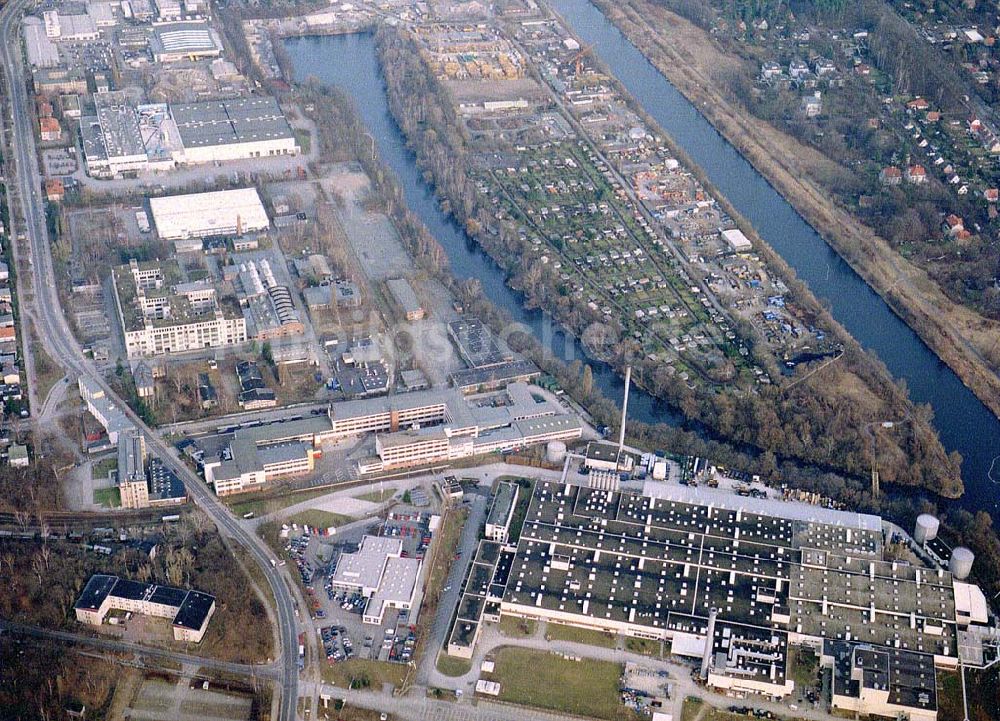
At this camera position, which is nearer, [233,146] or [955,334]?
[955,334]

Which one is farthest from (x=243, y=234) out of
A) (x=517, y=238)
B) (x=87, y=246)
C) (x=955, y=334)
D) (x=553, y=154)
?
(x=955, y=334)

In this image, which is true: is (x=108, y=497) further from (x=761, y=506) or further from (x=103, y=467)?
(x=761, y=506)

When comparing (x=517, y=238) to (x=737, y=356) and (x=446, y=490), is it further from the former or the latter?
(x=446, y=490)

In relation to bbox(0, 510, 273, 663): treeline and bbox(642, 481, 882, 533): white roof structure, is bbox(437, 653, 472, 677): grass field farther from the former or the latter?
bbox(642, 481, 882, 533): white roof structure

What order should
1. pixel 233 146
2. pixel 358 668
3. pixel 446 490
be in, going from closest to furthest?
pixel 358 668 < pixel 446 490 < pixel 233 146

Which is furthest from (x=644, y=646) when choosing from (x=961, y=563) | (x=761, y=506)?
(x=961, y=563)

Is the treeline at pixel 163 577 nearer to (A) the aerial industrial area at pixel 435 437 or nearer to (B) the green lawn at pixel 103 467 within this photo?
(A) the aerial industrial area at pixel 435 437

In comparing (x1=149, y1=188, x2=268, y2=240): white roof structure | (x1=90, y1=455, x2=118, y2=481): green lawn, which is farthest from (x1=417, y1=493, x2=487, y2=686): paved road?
(x1=149, y1=188, x2=268, y2=240): white roof structure
